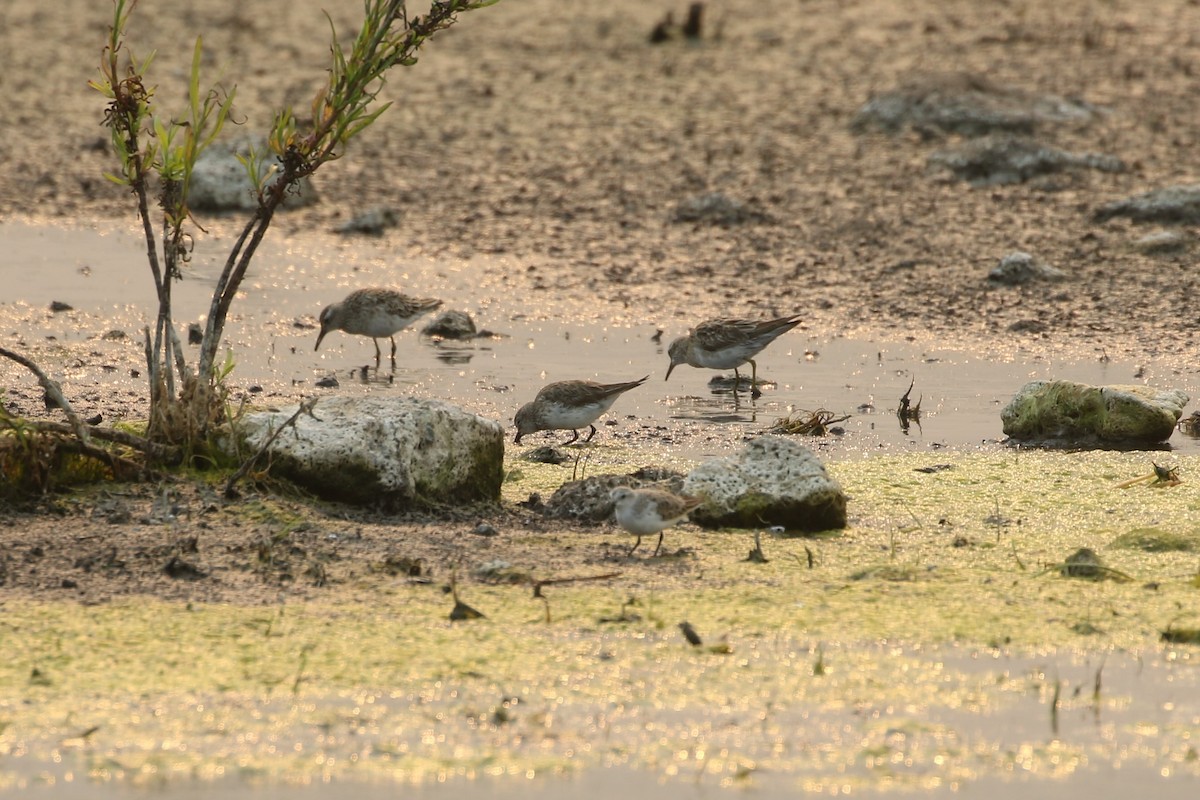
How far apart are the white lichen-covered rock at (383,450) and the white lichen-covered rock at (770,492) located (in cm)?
95

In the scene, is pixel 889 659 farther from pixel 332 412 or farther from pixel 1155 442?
pixel 1155 442

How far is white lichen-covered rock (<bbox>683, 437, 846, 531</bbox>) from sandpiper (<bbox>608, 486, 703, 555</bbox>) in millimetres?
537

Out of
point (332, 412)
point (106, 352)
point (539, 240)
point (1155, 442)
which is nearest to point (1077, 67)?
point (539, 240)

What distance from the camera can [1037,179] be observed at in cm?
1527

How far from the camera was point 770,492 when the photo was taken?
295 inches

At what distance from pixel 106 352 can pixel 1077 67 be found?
11.6m

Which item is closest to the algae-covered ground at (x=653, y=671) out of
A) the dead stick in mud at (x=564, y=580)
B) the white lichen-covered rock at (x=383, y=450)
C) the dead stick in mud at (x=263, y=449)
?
the dead stick in mud at (x=564, y=580)

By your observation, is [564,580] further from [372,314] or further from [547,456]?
[372,314]

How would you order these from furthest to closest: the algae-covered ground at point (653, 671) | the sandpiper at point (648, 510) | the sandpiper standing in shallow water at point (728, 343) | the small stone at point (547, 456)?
the sandpiper standing in shallow water at point (728, 343), the small stone at point (547, 456), the sandpiper at point (648, 510), the algae-covered ground at point (653, 671)

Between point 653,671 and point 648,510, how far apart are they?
3.84 ft

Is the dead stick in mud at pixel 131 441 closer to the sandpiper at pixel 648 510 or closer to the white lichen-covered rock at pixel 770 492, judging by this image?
the sandpiper at pixel 648 510

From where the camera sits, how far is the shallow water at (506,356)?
10141 mm

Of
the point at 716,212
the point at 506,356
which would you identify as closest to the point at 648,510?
the point at 506,356

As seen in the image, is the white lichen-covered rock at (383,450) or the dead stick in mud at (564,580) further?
the white lichen-covered rock at (383,450)
